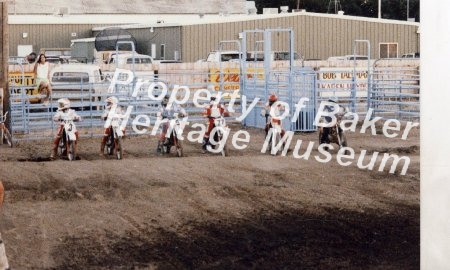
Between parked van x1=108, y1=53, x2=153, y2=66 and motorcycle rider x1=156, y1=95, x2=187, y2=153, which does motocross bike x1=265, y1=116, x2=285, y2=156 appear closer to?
motorcycle rider x1=156, y1=95, x2=187, y2=153

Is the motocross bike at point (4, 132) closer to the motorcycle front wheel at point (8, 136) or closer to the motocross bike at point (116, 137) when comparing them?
the motorcycle front wheel at point (8, 136)

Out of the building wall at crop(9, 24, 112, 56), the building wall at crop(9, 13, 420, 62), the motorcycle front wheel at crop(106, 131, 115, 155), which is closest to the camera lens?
the motorcycle front wheel at crop(106, 131, 115, 155)

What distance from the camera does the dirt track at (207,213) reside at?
9.22 meters

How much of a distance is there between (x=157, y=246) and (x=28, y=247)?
1307 mm

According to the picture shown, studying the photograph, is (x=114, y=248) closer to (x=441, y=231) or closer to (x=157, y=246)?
(x=157, y=246)

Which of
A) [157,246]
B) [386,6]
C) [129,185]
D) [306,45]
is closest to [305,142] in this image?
[129,185]

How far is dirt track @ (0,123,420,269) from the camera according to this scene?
9.22 metres

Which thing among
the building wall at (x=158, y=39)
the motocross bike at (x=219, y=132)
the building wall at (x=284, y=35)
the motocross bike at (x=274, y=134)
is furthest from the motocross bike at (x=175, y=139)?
the building wall at (x=158, y=39)

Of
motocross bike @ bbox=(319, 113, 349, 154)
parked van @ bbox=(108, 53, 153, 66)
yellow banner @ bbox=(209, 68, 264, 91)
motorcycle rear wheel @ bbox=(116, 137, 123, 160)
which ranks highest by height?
parked van @ bbox=(108, 53, 153, 66)

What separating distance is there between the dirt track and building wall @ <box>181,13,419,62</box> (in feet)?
85.4

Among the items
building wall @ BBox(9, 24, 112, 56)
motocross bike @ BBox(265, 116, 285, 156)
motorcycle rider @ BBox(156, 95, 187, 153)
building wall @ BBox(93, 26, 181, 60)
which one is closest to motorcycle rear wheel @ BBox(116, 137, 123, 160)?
motorcycle rider @ BBox(156, 95, 187, 153)

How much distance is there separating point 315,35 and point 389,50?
158 inches

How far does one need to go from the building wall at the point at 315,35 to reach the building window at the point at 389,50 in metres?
0.32

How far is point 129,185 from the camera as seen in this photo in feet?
46.2
